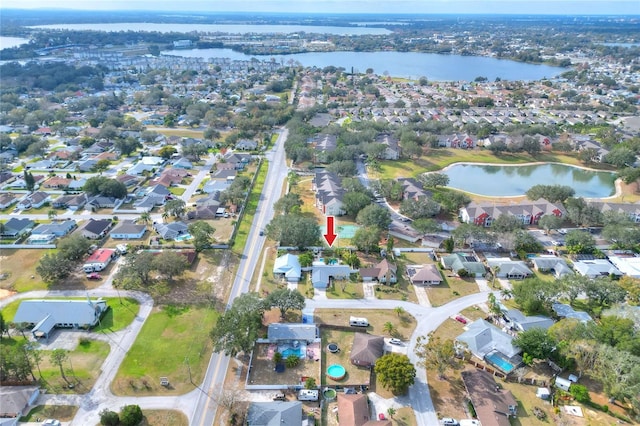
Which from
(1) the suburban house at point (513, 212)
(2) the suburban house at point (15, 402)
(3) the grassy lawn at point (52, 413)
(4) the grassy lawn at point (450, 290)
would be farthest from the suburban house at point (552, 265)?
(2) the suburban house at point (15, 402)

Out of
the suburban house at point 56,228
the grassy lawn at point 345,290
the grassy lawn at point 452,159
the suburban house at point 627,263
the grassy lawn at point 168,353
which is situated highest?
the grassy lawn at point 452,159

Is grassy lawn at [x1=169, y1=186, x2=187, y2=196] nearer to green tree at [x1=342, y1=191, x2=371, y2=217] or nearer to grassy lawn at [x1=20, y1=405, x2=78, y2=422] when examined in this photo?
green tree at [x1=342, y1=191, x2=371, y2=217]

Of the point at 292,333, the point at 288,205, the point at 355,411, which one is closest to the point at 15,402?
the point at 292,333

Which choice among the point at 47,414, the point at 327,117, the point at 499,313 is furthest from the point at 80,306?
the point at 327,117

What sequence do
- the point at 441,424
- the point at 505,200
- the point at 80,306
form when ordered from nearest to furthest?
the point at 441,424
the point at 80,306
the point at 505,200

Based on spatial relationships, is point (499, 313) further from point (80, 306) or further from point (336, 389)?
point (80, 306)

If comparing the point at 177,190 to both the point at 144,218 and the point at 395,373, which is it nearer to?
the point at 144,218

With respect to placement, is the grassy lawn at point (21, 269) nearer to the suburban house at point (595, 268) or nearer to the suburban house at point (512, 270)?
the suburban house at point (512, 270)
